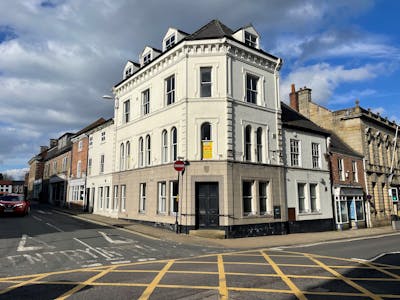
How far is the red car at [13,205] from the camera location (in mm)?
21844

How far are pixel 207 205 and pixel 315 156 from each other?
11699 millimetres

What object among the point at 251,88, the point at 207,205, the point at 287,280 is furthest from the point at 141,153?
the point at 287,280

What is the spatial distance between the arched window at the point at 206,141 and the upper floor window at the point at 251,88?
144 inches

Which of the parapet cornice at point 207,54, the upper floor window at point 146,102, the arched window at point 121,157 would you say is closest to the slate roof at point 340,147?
the parapet cornice at point 207,54

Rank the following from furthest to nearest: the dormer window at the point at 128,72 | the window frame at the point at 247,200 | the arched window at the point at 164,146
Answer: the dormer window at the point at 128,72 < the arched window at the point at 164,146 < the window frame at the point at 247,200

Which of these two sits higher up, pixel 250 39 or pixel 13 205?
pixel 250 39

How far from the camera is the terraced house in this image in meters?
17.0

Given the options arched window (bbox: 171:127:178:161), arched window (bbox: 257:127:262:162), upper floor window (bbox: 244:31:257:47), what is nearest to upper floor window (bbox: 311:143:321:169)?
arched window (bbox: 257:127:262:162)

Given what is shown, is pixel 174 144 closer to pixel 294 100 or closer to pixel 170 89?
pixel 170 89

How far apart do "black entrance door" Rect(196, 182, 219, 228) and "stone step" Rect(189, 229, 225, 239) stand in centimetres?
43

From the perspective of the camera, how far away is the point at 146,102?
2248 centimetres

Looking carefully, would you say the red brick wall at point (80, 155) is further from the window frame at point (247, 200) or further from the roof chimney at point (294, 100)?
the roof chimney at point (294, 100)

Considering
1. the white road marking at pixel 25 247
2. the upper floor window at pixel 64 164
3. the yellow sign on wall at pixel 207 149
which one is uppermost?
the upper floor window at pixel 64 164

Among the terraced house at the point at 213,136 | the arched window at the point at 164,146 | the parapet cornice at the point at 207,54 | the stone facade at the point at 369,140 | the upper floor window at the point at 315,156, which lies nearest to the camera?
the terraced house at the point at 213,136
